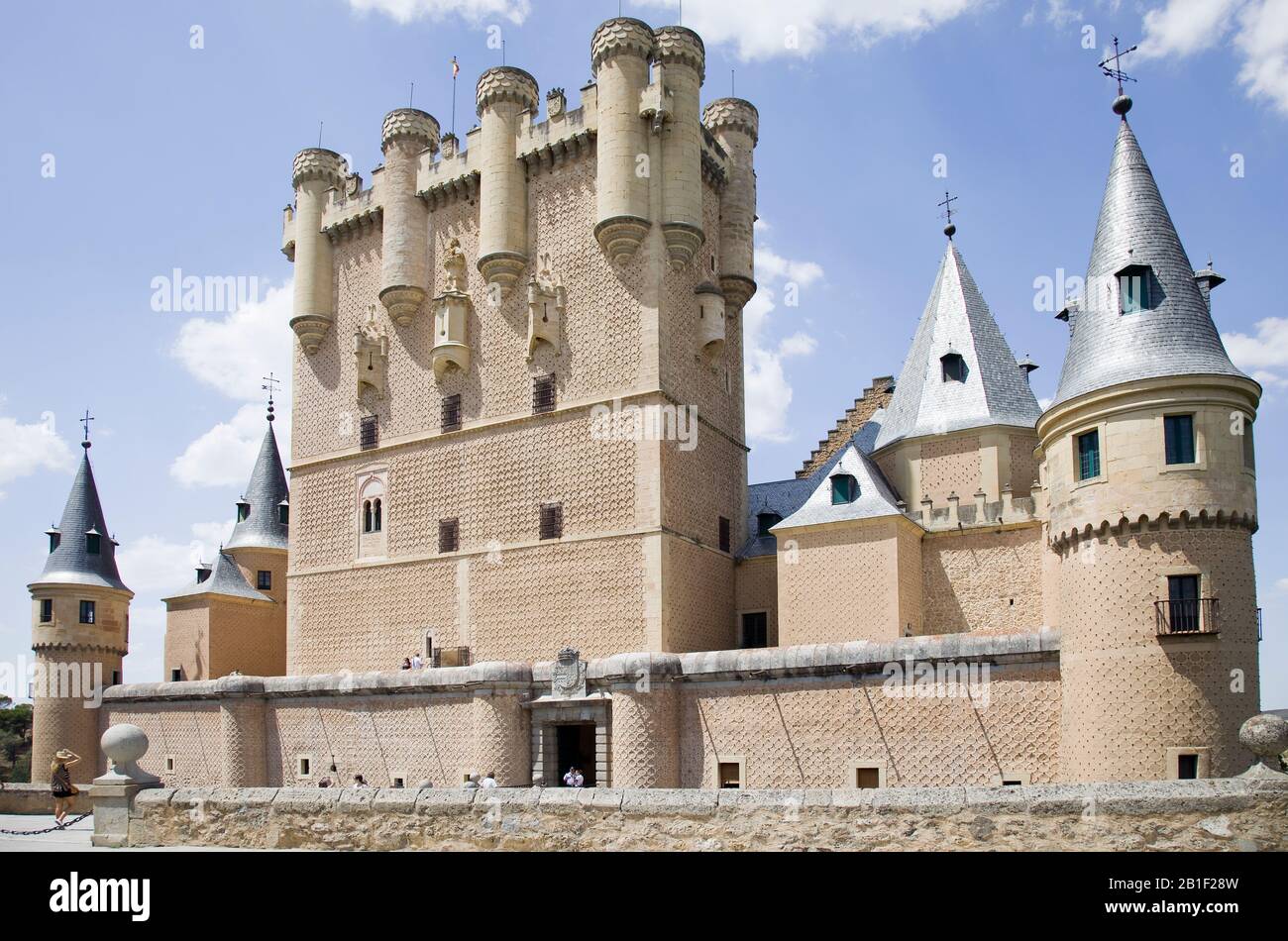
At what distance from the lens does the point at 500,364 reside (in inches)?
1112

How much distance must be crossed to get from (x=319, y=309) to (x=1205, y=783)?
87.2 ft

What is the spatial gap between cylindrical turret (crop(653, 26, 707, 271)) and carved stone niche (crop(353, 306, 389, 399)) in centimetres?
895

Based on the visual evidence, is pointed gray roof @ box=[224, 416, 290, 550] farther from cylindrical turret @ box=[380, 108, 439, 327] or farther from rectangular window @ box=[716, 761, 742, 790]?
rectangular window @ box=[716, 761, 742, 790]

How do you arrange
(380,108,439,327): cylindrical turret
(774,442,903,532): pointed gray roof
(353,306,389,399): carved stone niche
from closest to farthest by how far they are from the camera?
(774,442,903,532): pointed gray roof
(380,108,439,327): cylindrical turret
(353,306,389,399): carved stone niche

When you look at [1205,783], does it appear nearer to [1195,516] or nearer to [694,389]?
[1195,516]

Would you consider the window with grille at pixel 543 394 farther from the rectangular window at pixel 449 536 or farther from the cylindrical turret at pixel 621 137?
the rectangular window at pixel 449 536

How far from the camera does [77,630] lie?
36.7 metres

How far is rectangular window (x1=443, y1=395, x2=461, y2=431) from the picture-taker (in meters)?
28.8

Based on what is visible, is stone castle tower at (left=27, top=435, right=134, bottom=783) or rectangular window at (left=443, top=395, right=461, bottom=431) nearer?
rectangular window at (left=443, top=395, right=461, bottom=431)

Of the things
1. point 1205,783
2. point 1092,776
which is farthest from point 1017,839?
point 1092,776

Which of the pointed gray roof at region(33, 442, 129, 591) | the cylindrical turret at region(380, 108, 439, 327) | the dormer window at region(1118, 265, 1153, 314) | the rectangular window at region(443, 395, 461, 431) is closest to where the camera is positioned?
the dormer window at region(1118, 265, 1153, 314)

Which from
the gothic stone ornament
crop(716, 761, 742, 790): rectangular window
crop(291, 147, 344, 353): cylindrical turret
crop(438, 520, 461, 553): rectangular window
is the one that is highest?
crop(291, 147, 344, 353): cylindrical turret

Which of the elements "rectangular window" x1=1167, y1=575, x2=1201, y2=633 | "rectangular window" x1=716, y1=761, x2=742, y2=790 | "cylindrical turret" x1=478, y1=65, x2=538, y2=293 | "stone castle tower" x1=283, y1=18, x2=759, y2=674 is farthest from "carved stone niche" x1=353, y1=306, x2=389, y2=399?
"rectangular window" x1=1167, y1=575, x2=1201, y2=633

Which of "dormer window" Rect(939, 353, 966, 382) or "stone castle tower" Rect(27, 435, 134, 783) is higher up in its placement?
"dormer window" Rect(939, 353, 966, 382)
